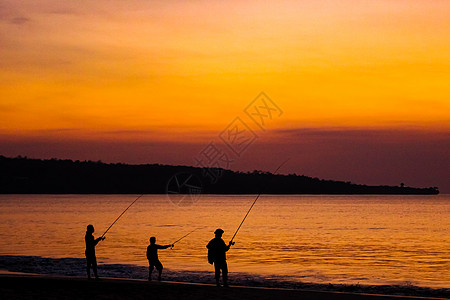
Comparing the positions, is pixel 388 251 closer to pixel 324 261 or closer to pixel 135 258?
pixel 324 261

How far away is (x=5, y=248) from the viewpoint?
3712 centimetres

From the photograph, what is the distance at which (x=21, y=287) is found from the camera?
16.4 metres

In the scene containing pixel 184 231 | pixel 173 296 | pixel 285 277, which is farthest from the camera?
pixel 184 231

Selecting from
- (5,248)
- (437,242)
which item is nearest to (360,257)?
(437,242)

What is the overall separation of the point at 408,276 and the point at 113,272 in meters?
11.4

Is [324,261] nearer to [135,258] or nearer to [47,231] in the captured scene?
[135,258]

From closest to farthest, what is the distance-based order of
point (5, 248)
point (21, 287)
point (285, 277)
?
point (21, 287), point (285, 277), point (5, 248)

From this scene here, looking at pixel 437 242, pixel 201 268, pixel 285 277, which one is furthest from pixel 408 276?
pixel 437 242

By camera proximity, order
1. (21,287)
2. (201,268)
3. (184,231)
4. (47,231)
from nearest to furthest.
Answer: (21,287), (201,268), (47,231), (184,231)

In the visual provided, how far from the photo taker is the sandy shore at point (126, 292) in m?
15.1

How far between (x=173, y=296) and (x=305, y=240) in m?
31.8

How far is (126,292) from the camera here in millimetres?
15648

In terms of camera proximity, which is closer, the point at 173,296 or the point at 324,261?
the point at 173,296

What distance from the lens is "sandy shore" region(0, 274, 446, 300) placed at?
15086mm
